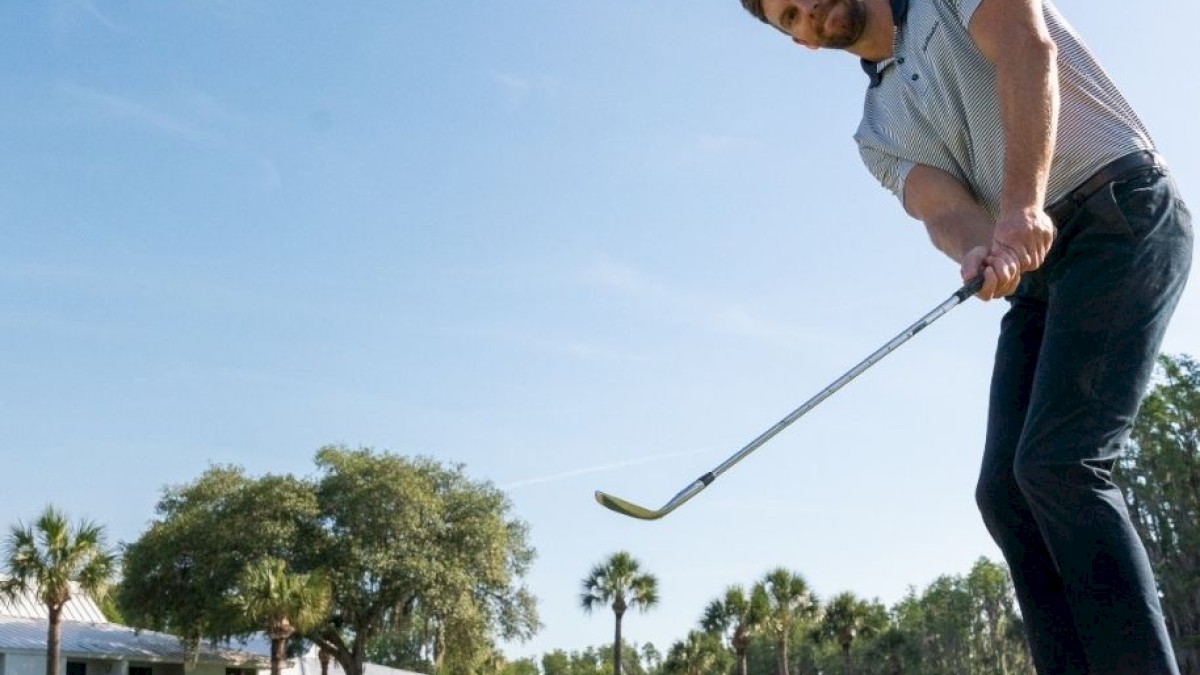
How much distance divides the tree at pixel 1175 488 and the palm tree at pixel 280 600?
3881 cm

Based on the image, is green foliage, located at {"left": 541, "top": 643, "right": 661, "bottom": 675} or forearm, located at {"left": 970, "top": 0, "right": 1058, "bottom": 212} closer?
forearm, located at {"left": 970, "top": 0, "right": 1058, "bottom": 212}

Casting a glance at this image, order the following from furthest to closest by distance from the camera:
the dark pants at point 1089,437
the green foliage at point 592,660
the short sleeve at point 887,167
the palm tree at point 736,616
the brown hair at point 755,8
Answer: the green foliage at point 592,660 → the palm tree at point 736,616 → the short sleeve at point 887,167 → the brown hair at point 755,8 → the dark pants at point 1089,437

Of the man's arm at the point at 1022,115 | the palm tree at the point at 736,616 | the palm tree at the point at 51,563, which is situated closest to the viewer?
the man's arm at the point at 1022,115

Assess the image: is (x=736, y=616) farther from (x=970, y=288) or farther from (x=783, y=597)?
(x=970, y=288)

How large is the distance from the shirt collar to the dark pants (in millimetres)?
683

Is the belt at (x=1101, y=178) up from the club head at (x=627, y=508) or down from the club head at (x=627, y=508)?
up

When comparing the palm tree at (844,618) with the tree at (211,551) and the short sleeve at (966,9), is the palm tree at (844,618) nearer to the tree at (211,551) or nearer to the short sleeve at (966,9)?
the tree at (211,551)

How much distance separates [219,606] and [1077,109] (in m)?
52.0

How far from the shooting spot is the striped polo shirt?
2.44 metres

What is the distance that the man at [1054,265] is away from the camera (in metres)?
2.13

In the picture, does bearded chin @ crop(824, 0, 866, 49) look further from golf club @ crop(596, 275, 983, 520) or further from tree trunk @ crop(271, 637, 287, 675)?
tree trunk @ crop(271, 637, 287, 675)

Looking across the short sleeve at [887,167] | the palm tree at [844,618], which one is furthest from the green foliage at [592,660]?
the short sleeve at [887,167]

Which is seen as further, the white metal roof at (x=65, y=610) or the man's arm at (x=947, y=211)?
the white metal roof at (x=65, y=610)

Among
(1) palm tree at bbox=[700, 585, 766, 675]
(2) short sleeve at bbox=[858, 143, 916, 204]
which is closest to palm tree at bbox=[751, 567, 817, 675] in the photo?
(1) palm tree at bbox=[700, 585, 766, 675]
